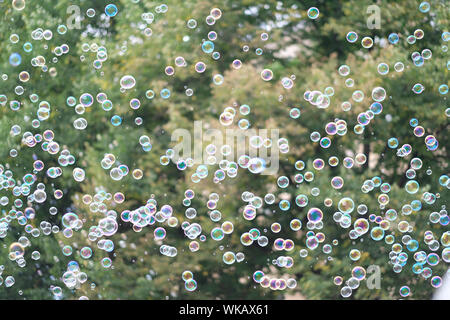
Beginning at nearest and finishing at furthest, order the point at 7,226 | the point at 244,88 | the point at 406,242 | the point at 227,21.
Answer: the point at 406,242 < the point at 244,88 < the point at 227,21 < the point at 7,226

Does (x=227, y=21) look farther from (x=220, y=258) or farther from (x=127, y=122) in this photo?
(x=220, y=258)

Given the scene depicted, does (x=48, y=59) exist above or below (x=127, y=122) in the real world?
above

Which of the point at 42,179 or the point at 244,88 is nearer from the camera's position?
the point at 244,88

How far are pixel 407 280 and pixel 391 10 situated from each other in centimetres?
293

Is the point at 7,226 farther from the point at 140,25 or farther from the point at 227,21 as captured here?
the point at 227,21

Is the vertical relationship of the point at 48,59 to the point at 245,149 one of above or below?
above

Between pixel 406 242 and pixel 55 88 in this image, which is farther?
pixel 55 88

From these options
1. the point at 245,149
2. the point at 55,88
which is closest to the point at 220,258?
the point at 245,149

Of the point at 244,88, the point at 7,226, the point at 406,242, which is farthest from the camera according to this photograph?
the point at 7,226

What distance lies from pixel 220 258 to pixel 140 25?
2.85 metres

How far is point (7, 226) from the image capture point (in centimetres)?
834

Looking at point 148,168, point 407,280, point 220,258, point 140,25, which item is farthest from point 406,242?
point 140,25

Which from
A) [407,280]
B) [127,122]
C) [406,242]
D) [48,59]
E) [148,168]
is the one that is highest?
[48,59]

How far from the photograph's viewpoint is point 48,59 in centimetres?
855
